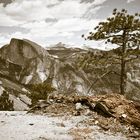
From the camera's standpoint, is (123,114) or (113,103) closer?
(123,114)

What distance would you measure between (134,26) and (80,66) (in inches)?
266

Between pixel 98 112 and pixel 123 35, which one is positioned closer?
pixel 98 112

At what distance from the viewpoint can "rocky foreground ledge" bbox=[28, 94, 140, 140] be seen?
12789mm

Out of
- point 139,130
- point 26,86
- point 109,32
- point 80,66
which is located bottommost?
point 26,86

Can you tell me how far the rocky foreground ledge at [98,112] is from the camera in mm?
12789

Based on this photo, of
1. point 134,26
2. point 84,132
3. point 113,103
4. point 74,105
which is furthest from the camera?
point 134,26

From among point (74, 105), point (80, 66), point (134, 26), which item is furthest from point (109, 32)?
point (74, 105)

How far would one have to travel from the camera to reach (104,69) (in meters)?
29.8

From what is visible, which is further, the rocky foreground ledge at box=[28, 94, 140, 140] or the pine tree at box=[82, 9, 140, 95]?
the pine tree at box=[82, 9, 140, 95]

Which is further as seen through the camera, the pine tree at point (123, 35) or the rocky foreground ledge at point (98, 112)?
the pine tree at point (123, 35)

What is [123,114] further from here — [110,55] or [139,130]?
[110,55]

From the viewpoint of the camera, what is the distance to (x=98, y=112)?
15008 millimetres

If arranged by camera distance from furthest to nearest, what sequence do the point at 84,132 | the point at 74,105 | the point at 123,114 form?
the point at 74,105, the point at 123,114, the point at 84,132

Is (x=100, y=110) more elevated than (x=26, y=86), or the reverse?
(x=100, y=110)
